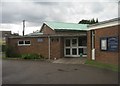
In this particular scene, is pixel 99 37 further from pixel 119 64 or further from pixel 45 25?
pixel 45 25

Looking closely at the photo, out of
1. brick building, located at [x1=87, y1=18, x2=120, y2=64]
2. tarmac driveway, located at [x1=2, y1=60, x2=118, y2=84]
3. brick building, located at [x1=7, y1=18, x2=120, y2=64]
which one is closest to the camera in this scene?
tarmac driveway, located at [x1=2, y1=60, x2=118, y2=84]

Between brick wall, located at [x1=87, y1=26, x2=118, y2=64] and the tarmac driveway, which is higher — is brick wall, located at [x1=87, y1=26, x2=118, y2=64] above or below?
above

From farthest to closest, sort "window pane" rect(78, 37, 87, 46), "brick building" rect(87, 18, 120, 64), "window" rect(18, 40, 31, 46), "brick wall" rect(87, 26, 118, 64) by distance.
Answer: "window" rect(18, 40, 31, 46)
"window pane" rect(78, 37, 87, 46)
"brick wall" rect(87, 26, 118, 64)
"brick building" rect(87, 18, 120, 64)

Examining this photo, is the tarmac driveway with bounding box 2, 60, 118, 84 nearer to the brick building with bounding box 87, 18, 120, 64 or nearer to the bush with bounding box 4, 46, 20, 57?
the brick building with bounding box 87, 18, 120, 64

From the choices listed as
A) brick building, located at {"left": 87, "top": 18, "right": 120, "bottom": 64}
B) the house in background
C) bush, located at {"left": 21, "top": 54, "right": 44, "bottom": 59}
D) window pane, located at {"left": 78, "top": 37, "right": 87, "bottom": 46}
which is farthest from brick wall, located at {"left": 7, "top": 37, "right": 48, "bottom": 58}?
brick building, located at {"left": 87, "top": 18, "right": 120, "bottom": 64}

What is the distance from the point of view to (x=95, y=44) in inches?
884

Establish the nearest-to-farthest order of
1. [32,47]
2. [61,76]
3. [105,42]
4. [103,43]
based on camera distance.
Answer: [61,76]
[105,42]
[103,43]
[32,47]

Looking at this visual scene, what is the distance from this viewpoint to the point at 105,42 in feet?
67.7

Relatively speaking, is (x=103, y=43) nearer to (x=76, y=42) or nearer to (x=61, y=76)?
(x=61, y=76)

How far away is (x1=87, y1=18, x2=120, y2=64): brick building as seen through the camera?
19141mm

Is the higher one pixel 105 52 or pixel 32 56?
pixel 105 52

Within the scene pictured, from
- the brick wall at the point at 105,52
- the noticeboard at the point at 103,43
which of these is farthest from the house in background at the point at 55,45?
the noticeboard at the point at 103,43

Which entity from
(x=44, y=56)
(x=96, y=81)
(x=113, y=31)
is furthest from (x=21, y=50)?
(x=96, y=81)

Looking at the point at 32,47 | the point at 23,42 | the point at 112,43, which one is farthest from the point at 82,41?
the point at 112,43
